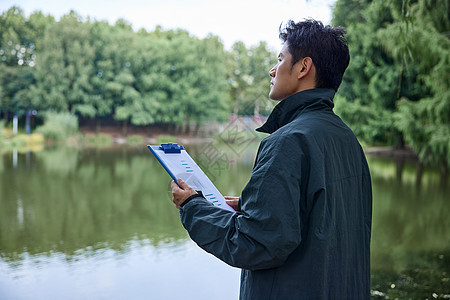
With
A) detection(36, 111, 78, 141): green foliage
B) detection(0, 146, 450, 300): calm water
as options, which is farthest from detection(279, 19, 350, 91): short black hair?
detection(36, 111, 78, 141): green foliage

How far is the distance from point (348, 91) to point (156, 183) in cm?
833

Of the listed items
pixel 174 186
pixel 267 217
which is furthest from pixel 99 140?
pixel 267 217

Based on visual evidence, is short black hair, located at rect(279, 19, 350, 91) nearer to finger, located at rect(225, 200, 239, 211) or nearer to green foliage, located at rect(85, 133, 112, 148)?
finger, located at rect(225, 200, 239, 211)

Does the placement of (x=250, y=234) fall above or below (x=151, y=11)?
below

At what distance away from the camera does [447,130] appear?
7043 millimetres

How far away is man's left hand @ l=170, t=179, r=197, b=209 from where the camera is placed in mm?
1091

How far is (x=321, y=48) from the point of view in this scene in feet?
3.56

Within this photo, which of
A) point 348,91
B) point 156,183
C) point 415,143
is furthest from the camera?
point 348,91

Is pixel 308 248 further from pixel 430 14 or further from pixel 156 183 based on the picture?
pixel 156 183

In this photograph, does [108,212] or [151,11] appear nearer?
[108,212]

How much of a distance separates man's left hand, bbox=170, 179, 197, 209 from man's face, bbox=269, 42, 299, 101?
289 mm

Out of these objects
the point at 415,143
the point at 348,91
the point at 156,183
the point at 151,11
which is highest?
the point at 151,11

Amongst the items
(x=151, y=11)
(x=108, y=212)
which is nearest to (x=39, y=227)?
(x=108, y=212)

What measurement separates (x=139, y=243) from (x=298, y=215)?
511cm
